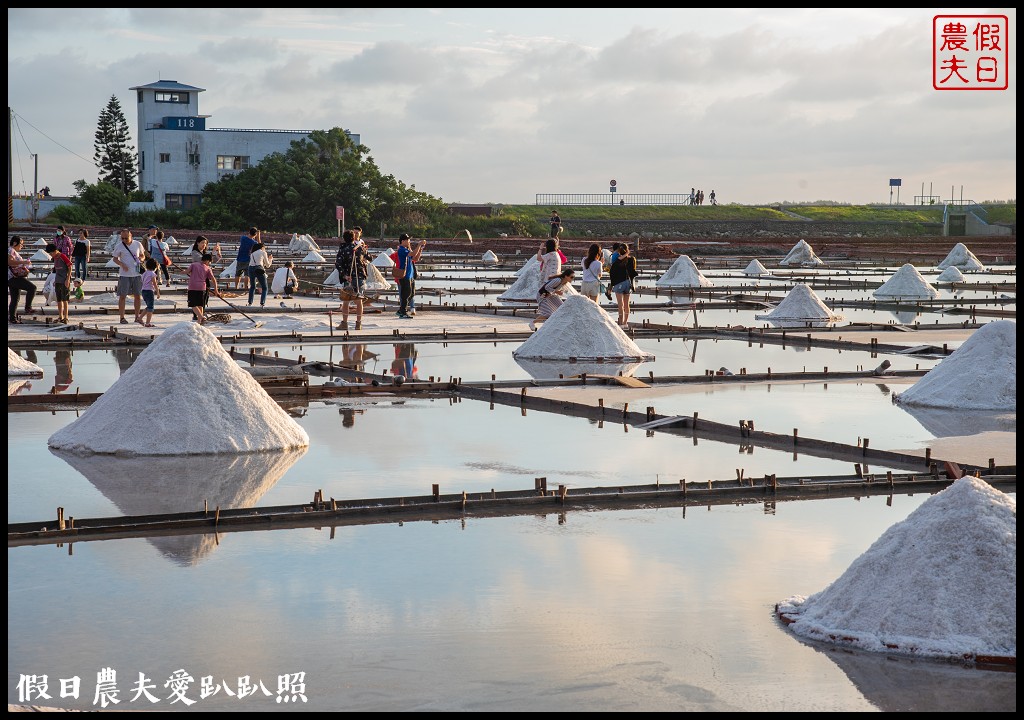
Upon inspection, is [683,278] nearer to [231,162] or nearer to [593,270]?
[593,270]

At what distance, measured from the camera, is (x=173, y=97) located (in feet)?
268

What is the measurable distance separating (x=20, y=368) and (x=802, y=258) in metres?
38.2

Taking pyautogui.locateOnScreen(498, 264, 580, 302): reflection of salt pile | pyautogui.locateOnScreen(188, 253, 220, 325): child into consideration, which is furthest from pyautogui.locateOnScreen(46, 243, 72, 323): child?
pyautogui.locateOnScreen(498, 264, 580, 302): reflection of salt pile

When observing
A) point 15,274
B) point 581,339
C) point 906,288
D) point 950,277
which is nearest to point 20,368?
point 15,274

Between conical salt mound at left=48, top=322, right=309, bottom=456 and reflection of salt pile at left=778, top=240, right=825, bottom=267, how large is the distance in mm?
40316

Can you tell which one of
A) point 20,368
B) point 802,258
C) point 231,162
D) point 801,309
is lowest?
point 20,368

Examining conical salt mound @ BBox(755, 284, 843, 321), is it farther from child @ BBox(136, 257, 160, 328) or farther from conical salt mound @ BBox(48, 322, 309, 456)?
conical salt mound @ BBox(48, 322, 309, 456)

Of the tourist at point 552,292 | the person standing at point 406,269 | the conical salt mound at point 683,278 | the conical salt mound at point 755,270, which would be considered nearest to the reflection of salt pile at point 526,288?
the person standing at point 406,269

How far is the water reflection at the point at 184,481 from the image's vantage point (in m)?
7.98

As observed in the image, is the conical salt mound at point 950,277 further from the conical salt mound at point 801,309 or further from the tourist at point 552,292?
the tourist at point 552,292

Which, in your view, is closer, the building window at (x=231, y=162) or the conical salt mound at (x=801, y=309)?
the conical salt mound at (x=801, y=309)

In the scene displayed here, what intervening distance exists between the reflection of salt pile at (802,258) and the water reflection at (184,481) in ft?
133

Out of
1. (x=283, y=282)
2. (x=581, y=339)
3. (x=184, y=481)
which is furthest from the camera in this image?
(x=283, y=282)

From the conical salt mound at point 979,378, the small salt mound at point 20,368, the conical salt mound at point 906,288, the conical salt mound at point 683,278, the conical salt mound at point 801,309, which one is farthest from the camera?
the conical salt mound at point 683,278
